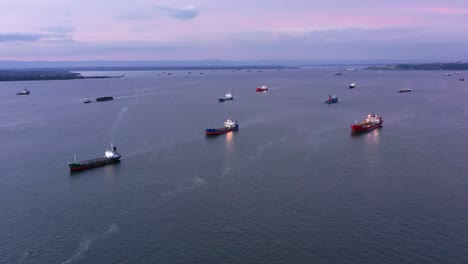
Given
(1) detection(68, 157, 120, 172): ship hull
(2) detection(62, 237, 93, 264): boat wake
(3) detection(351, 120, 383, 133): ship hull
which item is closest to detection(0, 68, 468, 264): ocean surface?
(2) detection(62, 237, 93, 264): boat wake

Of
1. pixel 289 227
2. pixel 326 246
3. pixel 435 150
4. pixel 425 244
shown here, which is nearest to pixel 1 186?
pixel 289 227

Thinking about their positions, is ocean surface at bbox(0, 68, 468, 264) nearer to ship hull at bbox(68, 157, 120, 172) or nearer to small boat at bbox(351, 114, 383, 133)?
ship hull at bbox(68, 157, 120, 172)

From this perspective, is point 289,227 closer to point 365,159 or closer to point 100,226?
point 100,226

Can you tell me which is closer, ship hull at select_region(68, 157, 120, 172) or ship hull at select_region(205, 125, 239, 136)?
ship hull at select_region(68, 157, 120, 172)

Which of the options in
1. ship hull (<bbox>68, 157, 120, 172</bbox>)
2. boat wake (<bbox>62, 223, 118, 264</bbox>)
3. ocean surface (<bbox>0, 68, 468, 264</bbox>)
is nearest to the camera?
boat wake (<bbox>62, 223, 118, 264</bbox>)

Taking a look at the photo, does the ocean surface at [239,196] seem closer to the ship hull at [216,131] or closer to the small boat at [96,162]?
the small boat at [96,162]

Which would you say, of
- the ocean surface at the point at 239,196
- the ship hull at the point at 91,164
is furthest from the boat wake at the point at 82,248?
the ship hull at the point at 91,164

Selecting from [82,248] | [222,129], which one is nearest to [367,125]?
[222,129]
